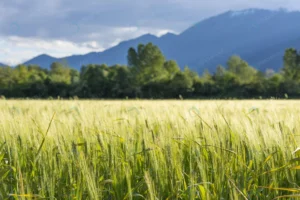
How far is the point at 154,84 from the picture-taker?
183ft

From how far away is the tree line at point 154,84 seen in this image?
1957 inches

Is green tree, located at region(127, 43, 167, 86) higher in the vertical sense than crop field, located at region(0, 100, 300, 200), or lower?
higher

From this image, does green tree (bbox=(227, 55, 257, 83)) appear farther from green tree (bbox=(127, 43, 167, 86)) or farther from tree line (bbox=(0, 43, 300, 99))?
green tree (bbox=(127, 43, 167, 86))

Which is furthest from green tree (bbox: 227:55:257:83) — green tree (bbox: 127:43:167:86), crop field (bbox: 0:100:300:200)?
crop field (bbox: 0:100:300:200)

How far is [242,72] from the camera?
77625 mm

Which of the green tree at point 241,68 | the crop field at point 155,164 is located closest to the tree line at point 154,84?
the green tree at point 241,68

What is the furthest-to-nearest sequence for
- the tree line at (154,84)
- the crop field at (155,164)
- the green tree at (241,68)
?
1. the green tree at (241,68)
2. the tree line at (154,84)
3. the crop field at (155,164)

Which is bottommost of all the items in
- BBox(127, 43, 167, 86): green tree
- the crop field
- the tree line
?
the crop field

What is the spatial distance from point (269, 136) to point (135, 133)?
1.03 metres

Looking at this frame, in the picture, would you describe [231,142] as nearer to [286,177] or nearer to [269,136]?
[269,136]

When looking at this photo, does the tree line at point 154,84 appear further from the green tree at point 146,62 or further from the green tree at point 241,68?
the green tree at point 241,68

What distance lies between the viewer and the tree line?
49719 millimetres

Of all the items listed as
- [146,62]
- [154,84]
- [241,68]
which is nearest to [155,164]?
[154,84]

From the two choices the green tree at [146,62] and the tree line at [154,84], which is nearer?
the tree line at [154,84]
